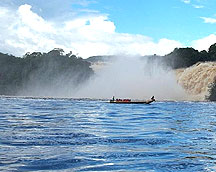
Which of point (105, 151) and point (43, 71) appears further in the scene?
point (43, 71)

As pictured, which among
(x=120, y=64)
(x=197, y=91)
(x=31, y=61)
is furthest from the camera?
(x=31, y=61)

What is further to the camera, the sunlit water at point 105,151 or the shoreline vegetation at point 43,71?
the shoreline vegetation at point 43,71

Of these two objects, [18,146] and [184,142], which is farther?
[184,142]

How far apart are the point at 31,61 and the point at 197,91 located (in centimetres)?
7059

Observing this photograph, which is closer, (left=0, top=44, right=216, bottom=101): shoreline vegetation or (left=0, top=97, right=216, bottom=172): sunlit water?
(left=0, top=97, right=216, bottom=172): sunlit water

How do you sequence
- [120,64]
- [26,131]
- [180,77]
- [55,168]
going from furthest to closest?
[120,64], [180,77], [26,131], [55,168]

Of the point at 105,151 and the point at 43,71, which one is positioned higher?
the point at 43,71

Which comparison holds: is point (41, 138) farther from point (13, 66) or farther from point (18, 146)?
point (13, 66)

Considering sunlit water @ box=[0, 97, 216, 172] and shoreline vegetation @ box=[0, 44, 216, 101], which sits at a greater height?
shoreline vegetation @ box=[0, 44, 216, 101]

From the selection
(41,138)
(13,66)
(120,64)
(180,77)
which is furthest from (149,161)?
(13,66)

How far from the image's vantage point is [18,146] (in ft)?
47.4

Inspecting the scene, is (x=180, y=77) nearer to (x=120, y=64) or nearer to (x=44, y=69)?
(x=120, y=64)

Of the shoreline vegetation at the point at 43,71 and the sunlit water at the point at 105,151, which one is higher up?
the shoreline vegetation at the point at 43,71

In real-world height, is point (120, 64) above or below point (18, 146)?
above
